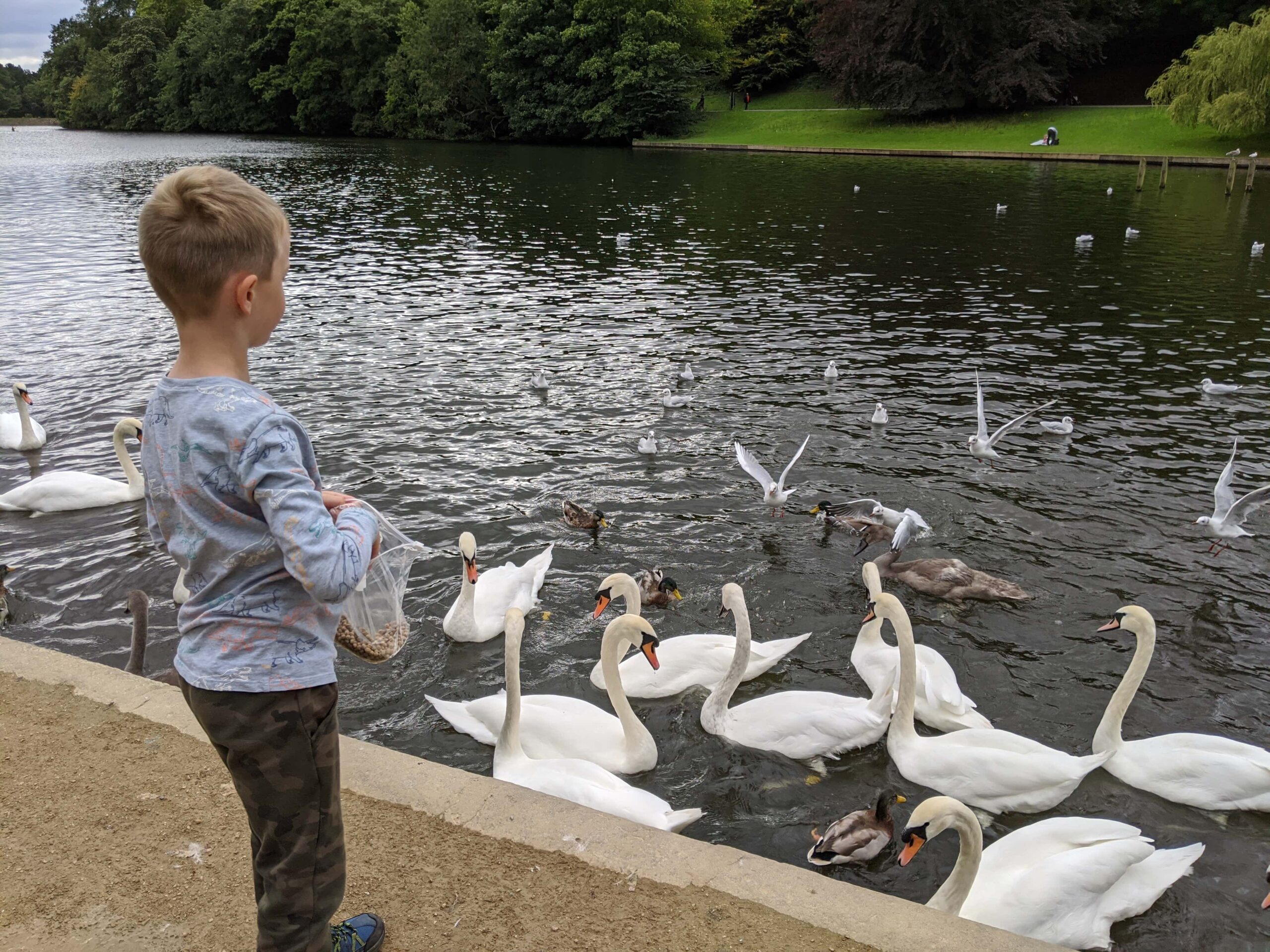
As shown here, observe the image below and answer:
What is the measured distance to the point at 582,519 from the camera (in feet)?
30.1

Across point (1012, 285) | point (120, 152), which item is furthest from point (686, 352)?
point (120, 152)

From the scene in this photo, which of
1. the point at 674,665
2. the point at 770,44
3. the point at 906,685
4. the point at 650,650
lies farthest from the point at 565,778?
the point at 770,44

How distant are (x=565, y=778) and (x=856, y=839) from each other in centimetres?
166

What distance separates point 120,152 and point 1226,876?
73.3 metres

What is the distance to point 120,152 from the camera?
2447 inches

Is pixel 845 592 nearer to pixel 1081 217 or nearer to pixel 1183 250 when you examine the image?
pixel 1183 250

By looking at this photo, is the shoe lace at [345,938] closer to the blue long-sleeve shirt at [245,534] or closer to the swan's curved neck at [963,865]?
the blue long-sleeve shirt at [245,534]

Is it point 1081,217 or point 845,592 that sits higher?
point 1081,217

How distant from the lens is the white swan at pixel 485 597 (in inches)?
287

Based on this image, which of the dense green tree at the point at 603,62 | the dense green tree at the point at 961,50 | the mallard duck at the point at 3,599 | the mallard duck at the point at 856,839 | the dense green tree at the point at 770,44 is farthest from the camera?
the dense green tree at the point at 770,44

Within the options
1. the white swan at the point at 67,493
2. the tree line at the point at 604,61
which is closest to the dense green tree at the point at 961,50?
the tree line at the point at 604,61

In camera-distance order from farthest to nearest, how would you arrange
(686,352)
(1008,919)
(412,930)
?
(686,352), (1008,919), (412,930)

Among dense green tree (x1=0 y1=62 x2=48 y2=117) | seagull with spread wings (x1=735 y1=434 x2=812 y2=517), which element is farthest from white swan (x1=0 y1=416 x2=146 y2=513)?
dense green tree (x1=0 y1=62 x2=48 y2=117)

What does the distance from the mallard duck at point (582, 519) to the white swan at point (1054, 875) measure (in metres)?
5.15
